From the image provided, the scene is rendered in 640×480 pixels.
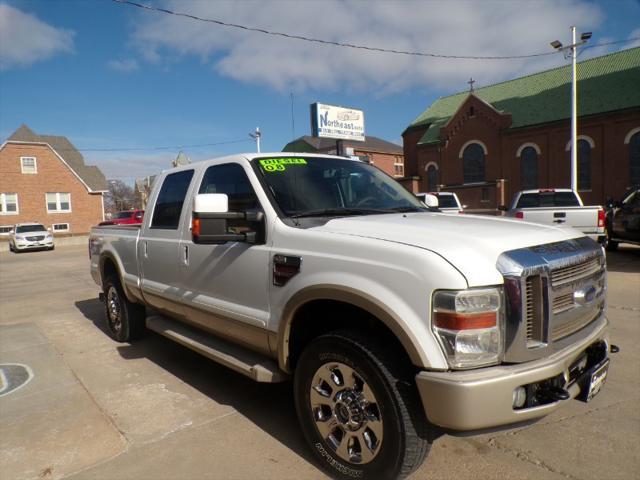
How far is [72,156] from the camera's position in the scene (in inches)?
1688

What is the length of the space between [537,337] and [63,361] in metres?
4.83

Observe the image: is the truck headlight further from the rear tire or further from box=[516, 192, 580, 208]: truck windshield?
box=[516, 192, 580, 208]: truck windshield

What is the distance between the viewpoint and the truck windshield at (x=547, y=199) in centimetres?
1298

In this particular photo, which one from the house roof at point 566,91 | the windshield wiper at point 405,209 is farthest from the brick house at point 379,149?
the windshield wiper at point 405,209

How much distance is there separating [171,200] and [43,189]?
38.8 metres

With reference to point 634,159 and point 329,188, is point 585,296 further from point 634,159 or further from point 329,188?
point 634,159

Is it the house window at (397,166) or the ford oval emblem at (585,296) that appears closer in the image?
the ford oval emblem at (585,296)

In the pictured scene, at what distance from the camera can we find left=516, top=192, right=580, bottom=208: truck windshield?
13.0m

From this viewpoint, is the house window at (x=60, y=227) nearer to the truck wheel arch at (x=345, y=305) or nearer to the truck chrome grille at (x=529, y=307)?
the truck wheel arch at (x=345, y=305)

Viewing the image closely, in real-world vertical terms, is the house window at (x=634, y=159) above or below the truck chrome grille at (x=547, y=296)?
above

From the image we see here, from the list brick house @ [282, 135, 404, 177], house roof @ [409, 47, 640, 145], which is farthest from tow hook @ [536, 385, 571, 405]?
brick house @ [282, 135, 404, 177]

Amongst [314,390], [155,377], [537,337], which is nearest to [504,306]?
[537,337]

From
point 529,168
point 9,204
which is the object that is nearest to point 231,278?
point 529,168

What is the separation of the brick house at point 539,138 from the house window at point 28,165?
1274 inches
